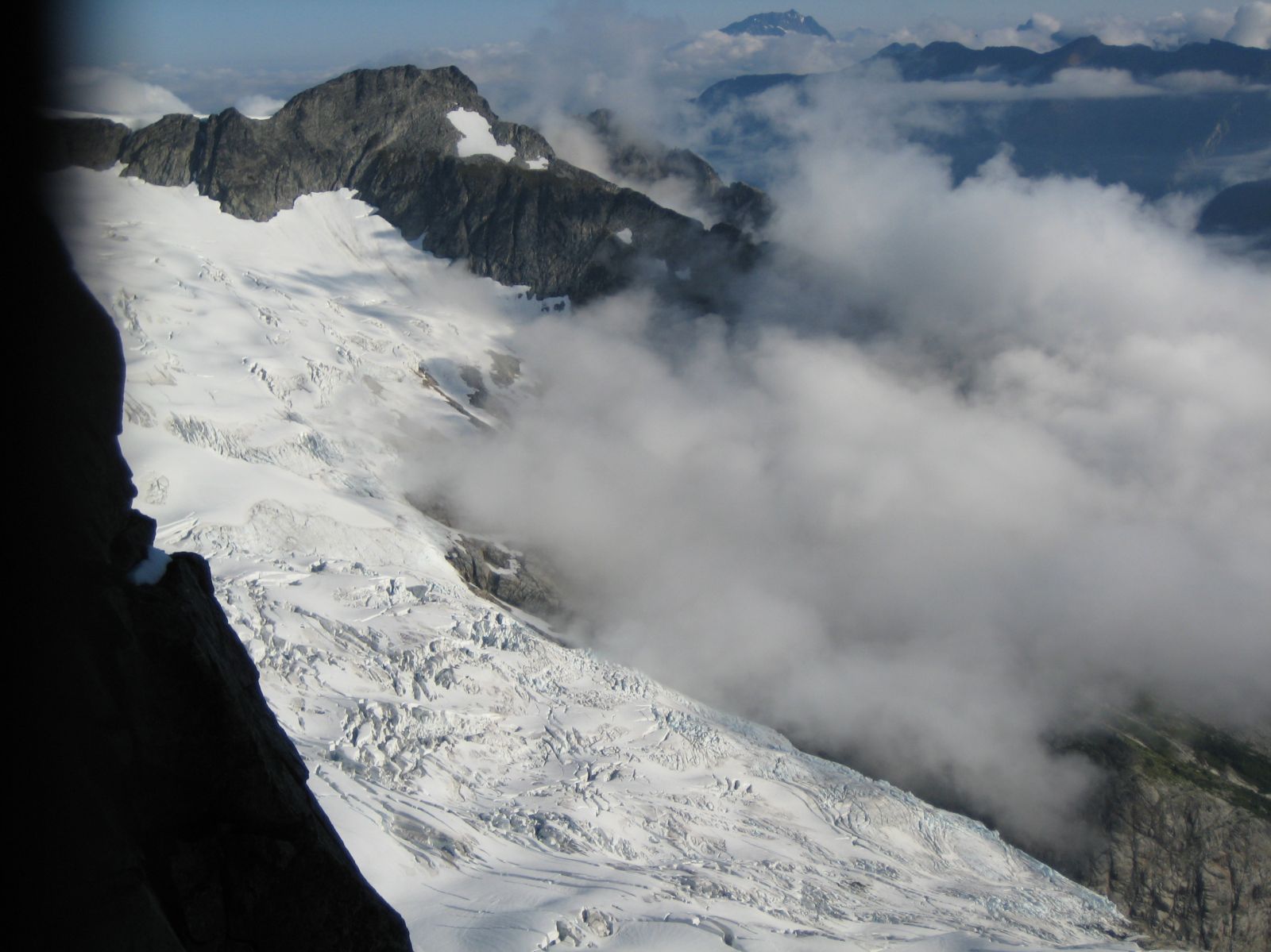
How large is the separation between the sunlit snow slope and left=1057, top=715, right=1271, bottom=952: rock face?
171 feet

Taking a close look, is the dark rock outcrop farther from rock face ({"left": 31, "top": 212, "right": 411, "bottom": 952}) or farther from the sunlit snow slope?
rock face ({"left": 31, "top": 212, "right": 411, "bottom": 952})

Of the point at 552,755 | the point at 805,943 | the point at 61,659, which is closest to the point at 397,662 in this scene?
the point at 552,755

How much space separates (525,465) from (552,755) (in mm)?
107586

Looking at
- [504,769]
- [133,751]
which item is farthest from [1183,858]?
[133,751]

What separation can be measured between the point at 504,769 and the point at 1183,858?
127 m

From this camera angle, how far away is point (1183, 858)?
15862 centimetres

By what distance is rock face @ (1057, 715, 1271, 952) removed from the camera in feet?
511

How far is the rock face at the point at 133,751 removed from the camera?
13.0 meters

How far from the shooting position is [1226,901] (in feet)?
514

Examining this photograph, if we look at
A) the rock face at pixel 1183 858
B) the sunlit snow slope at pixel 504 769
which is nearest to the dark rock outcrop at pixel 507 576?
the sunlit snow slope at pixel 504 769

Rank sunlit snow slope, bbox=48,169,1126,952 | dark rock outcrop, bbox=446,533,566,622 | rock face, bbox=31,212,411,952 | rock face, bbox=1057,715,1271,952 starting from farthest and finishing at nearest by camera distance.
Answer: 1. rock face, bbox=1057,715,1271,952
2. dark rock outcrop, bbox=446,533,566,622
3. sunlit snow slope, bbox=48,169,1126,952
4. rock face, bbox=31,212,411,952

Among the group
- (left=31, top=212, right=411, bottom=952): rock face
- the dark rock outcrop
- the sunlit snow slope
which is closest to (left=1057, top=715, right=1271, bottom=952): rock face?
the sunlit snow slope

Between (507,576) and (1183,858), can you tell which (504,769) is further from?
(1183,858)

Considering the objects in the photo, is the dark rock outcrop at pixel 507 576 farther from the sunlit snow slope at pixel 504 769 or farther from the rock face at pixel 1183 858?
the rock face at pixel 1183 858
